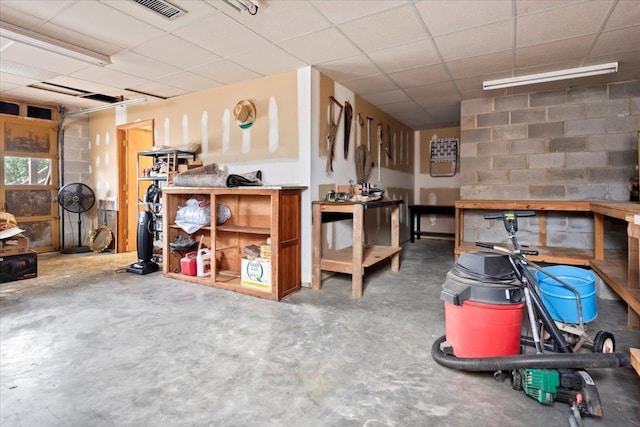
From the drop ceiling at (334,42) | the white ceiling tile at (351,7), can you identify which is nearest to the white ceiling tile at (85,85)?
the drop ceiling at (334,42)

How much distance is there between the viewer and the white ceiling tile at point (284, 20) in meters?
2.54

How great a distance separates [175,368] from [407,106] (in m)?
5.02

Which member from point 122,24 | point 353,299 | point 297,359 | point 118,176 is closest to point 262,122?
point 122,24

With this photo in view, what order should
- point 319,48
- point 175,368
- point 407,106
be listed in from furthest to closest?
point 407,106, point 319,48, point 175,368

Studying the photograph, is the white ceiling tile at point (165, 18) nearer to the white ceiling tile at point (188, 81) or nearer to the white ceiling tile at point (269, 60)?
the white ceiling tile at point (269, 60)

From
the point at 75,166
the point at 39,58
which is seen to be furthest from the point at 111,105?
the point at 75,166

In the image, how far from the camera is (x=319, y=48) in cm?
327

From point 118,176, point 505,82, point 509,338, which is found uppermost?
point 505,82

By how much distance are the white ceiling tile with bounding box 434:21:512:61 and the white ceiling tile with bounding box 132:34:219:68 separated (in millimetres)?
2307

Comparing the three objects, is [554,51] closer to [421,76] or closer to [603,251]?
[421,76]

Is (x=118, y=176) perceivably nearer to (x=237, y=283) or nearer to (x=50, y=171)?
(x=50, y=171)

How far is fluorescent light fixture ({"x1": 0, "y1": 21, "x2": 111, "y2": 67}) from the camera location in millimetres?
2904

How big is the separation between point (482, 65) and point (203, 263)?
A: 3.97 meters

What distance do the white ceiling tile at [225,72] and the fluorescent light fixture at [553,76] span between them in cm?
298
